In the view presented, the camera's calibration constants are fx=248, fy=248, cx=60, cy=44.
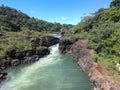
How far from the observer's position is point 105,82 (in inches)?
1197

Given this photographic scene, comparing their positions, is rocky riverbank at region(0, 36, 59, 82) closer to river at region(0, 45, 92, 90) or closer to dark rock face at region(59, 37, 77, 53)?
river at region(0, 45, 92, 90)

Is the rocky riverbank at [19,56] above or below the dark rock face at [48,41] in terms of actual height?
below

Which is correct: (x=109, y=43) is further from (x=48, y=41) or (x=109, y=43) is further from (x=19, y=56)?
(x=48, y=41)

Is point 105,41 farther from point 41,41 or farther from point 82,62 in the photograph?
point 41,41

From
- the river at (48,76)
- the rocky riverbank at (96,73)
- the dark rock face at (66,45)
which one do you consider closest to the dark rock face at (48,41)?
the dark rock face at (66,45)

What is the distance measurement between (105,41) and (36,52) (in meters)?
26.3

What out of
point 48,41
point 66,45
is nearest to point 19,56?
point 66,45

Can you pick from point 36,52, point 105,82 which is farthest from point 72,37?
point 105,82

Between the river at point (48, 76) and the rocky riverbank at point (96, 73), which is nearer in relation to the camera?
the rocky riverbank at point (96, 73)

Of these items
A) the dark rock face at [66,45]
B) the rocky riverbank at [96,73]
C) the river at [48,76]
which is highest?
the dark rock face at [66,45]

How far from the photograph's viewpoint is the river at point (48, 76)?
127 ft

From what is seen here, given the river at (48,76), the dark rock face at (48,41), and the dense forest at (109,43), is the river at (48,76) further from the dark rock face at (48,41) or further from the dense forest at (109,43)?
the dark rock face at (48,41)

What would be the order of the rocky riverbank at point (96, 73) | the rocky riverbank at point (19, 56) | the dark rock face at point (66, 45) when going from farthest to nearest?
the dark rock face at point (66, 45)
the rocky riverbank at point (19, 56)
the rocky riverbank at point (96, 73)

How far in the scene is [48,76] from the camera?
45000 millimetres
